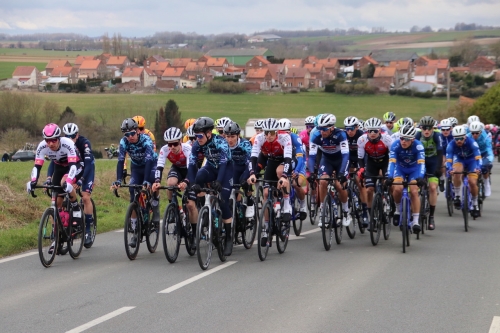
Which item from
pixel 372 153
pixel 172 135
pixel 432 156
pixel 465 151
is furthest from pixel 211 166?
pixel 465 151

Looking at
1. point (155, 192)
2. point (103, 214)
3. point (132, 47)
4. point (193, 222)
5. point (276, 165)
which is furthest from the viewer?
point (132, 47)

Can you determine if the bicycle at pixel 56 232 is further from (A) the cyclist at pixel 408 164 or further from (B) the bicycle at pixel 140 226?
(A) the cyclist at pixel 408 164

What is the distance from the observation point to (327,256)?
12.2 meters

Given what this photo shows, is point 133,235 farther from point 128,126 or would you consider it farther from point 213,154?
point 213,154

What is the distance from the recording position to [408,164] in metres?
13.8

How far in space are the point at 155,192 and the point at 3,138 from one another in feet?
205

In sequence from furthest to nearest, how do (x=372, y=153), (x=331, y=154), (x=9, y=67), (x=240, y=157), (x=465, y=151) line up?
(x=9, y=67) < (x=465, y=151) < (x=372, y=153) < (x=331, y=154) < (x=240, y=157)

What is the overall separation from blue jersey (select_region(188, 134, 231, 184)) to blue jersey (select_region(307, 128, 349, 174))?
2.80 meters

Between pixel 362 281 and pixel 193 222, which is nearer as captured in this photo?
pixel 362 281

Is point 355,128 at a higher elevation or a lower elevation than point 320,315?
higher

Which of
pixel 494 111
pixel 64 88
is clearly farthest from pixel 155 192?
pixel 64 88

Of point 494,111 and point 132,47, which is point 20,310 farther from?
point 132,47

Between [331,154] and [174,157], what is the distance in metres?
3.19

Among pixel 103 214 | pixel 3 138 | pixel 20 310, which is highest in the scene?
pixel 20 310
